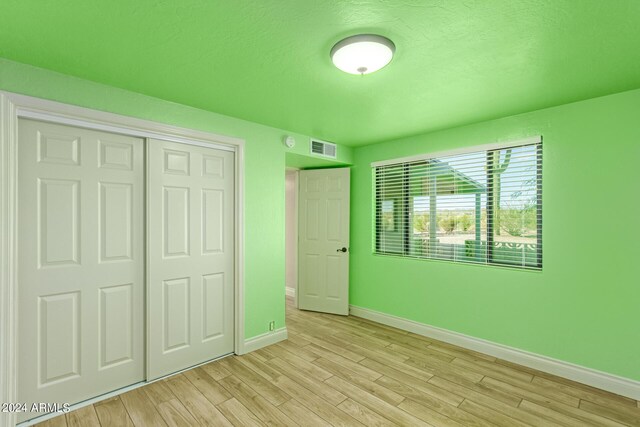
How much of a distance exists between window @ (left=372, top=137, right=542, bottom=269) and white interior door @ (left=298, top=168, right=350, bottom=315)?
0.52 m

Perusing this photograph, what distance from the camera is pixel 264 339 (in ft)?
10.6

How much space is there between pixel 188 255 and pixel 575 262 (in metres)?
3.56

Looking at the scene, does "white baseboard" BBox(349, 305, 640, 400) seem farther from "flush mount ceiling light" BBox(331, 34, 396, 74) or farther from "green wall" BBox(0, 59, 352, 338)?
"flush mount ceiling light" BBox(331, 34, 396, 74)

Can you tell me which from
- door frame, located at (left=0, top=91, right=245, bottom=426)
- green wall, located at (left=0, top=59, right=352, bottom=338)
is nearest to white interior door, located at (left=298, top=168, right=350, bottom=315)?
green wall, located at (left=0, top=59, right=352, bottom=338)

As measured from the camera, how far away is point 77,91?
214 centimetres

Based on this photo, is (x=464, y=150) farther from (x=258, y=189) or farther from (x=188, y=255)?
(x=188, y=255)

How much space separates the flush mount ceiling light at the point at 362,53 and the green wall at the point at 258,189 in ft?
5.17

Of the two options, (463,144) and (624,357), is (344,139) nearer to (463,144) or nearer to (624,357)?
(463,144)

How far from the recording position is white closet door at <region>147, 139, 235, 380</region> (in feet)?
8.40

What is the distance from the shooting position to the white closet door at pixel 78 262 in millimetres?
2010

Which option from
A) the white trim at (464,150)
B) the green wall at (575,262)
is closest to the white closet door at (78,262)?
the white trim at (464,150)

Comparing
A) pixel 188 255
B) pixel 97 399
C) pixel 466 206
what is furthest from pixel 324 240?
pixel 97 399

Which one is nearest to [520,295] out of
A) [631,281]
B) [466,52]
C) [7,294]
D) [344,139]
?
[631,281]

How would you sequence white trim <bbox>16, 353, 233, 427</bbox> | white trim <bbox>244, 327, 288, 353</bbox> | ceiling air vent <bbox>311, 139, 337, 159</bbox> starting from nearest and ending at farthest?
white trim <bbox>16, 353, 233, 427</bbox> → white trim <bbox>244, 327, 288, 353</bbox> → ceiling air vent <bbox>311, 139, 337, 159</bbox>
